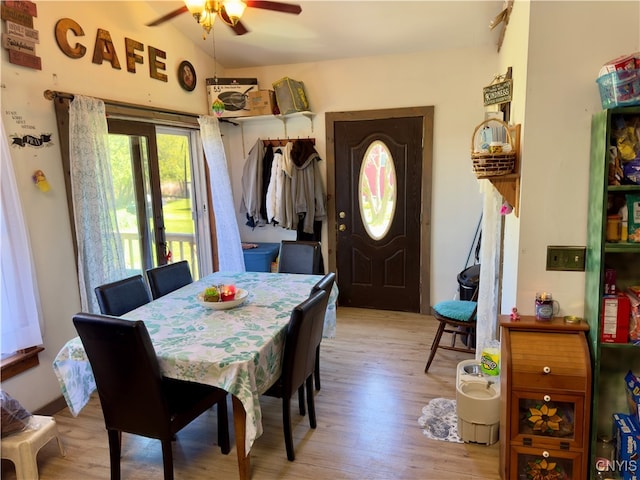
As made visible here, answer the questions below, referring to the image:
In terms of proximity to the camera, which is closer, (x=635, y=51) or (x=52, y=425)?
(x=635, y=51)

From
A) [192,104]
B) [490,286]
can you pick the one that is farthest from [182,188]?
[490,286]

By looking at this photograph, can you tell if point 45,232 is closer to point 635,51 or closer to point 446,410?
point 446,410

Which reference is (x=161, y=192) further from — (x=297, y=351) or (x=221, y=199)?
(x=297, y=351)

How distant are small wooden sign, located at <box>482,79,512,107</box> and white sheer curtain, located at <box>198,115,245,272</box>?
2.59m

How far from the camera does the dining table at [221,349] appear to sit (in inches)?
70.5

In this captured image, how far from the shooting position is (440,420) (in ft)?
8.27

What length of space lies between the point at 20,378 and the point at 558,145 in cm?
313

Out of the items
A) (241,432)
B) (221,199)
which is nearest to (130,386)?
(241,432)

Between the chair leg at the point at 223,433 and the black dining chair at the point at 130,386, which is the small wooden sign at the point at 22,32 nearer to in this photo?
the black dining chair at the point at 130,386

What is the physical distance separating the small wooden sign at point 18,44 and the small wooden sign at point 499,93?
8.80 feet

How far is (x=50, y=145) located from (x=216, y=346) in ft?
5.91

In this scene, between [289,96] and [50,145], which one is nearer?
[50,145]

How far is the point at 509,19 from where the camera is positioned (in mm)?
2674

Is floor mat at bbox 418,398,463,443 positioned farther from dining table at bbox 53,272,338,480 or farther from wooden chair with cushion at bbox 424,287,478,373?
dining table at bbox 53,272,338,480
